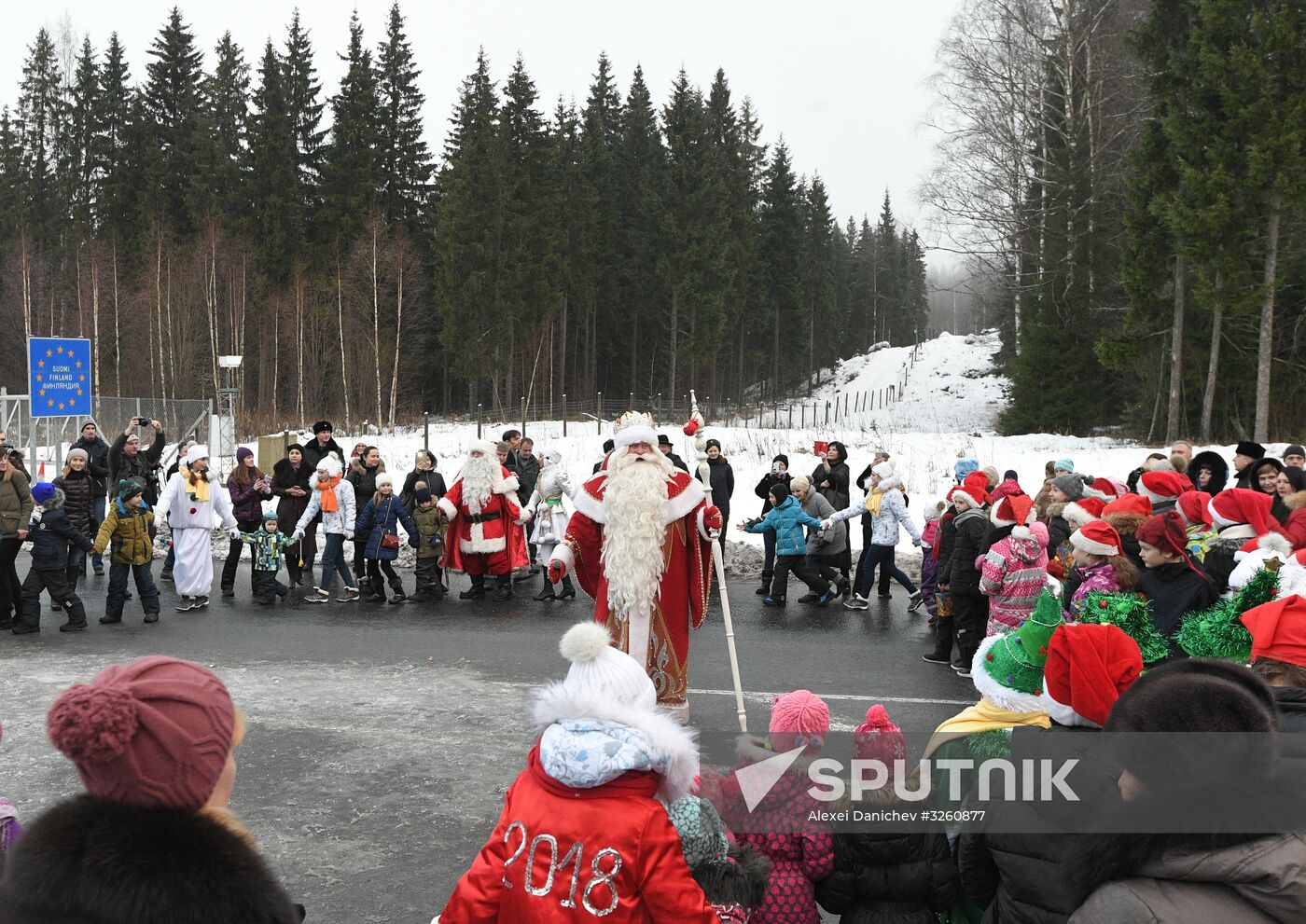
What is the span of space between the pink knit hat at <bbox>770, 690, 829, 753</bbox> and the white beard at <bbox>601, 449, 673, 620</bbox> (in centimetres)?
340

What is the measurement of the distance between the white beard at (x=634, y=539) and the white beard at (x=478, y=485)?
223 inches

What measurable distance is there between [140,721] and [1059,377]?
30823 mm

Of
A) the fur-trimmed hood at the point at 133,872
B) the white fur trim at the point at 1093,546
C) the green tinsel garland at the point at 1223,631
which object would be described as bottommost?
the green tinsel garland at the point at 1223,631

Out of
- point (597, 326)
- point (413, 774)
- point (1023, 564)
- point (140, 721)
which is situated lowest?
point (413, 774)

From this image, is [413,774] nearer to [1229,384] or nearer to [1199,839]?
[1199,839]

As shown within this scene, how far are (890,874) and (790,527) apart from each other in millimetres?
8892

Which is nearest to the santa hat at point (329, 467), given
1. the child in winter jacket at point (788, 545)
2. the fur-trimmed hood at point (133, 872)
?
the child in winter jacket at point (788, 545)

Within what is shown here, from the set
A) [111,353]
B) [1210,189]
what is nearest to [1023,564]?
[1210,189]

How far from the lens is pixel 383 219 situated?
47.0 metres

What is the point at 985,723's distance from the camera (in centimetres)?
392

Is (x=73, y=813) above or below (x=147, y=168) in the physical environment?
below

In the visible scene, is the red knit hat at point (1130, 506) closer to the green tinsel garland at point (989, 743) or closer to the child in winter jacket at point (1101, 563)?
the child in winter jacket at point (1101, 563)

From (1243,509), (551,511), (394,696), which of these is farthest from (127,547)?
(1243,509)

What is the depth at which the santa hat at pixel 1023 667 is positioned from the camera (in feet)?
12.9
